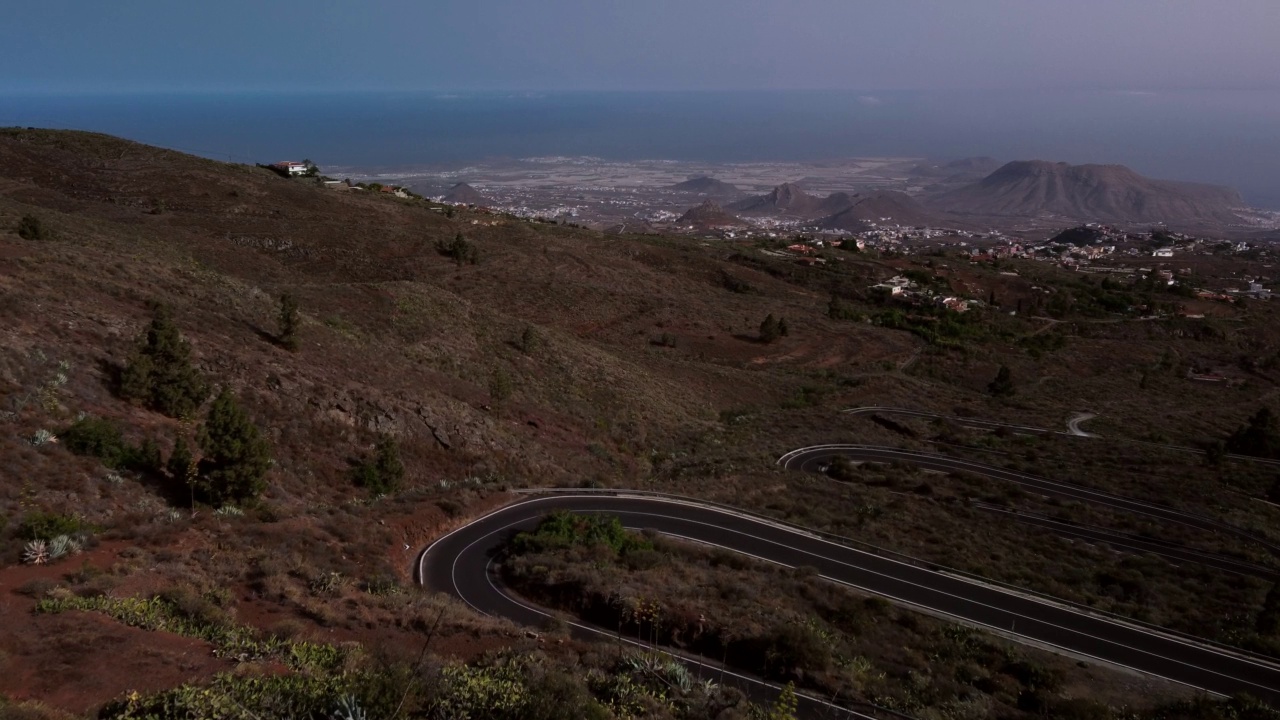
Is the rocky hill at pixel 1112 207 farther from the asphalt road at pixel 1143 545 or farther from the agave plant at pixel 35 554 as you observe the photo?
the agave plant at pixel 35 554

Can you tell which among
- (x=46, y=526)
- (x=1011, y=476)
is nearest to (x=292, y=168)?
(x=46, y=526)

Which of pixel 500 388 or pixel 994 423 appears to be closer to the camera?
pixel 500 388

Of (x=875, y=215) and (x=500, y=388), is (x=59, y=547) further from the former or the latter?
(x=875, y=215)

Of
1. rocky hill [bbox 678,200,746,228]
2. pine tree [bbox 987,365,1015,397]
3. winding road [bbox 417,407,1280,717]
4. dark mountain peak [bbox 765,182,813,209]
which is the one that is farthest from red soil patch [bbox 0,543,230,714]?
dark mountain peak [bbox 765,182,813,209]

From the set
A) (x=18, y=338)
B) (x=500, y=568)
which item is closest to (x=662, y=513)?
(x=500, y=568)

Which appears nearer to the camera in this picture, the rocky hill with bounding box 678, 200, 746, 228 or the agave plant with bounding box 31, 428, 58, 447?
the agave plant with bounding box 31, 428, 58, 447

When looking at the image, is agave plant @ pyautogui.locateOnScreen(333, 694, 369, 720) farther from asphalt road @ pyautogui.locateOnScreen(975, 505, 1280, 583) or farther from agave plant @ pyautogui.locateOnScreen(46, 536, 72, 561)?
asphalt road @ pyautogui.locateOnScreen(975, 505, 1280, 583)
